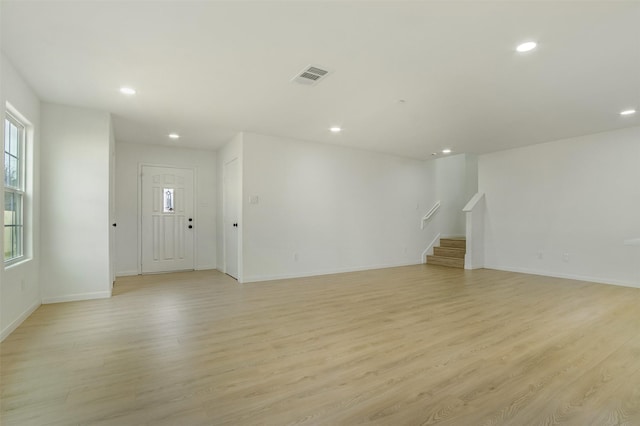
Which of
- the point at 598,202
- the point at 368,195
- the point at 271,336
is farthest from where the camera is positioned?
the point at 368,195

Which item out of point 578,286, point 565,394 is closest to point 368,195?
point 578,286

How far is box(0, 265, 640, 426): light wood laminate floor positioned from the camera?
1.75 meters

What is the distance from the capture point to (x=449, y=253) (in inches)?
285

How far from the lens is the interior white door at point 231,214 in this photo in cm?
549

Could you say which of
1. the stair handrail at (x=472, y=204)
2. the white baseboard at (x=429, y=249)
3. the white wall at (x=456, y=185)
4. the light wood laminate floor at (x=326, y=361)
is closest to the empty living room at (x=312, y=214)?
the light wood laminate floor at (x=326, y=361)

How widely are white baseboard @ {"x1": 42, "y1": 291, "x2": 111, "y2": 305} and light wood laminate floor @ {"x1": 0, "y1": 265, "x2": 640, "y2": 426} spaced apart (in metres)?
0.17

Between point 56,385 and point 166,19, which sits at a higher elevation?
point 166,19

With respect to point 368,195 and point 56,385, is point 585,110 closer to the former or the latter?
point 368,195

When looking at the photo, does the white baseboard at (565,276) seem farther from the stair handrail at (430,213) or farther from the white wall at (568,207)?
the stair handrail at (430,213)

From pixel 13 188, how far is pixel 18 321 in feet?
4.56

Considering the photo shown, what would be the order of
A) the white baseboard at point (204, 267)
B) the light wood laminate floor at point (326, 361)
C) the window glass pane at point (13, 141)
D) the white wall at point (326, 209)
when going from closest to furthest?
the light wood laminate floor at point (326, 361) < the window glass pane at point (13, 141) < the white wall at point (326, 209) < the white baseboard at point (204, 267)

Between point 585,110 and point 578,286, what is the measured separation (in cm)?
280

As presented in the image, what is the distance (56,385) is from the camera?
2.02m

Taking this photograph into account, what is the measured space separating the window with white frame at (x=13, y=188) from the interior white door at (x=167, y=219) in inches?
102
